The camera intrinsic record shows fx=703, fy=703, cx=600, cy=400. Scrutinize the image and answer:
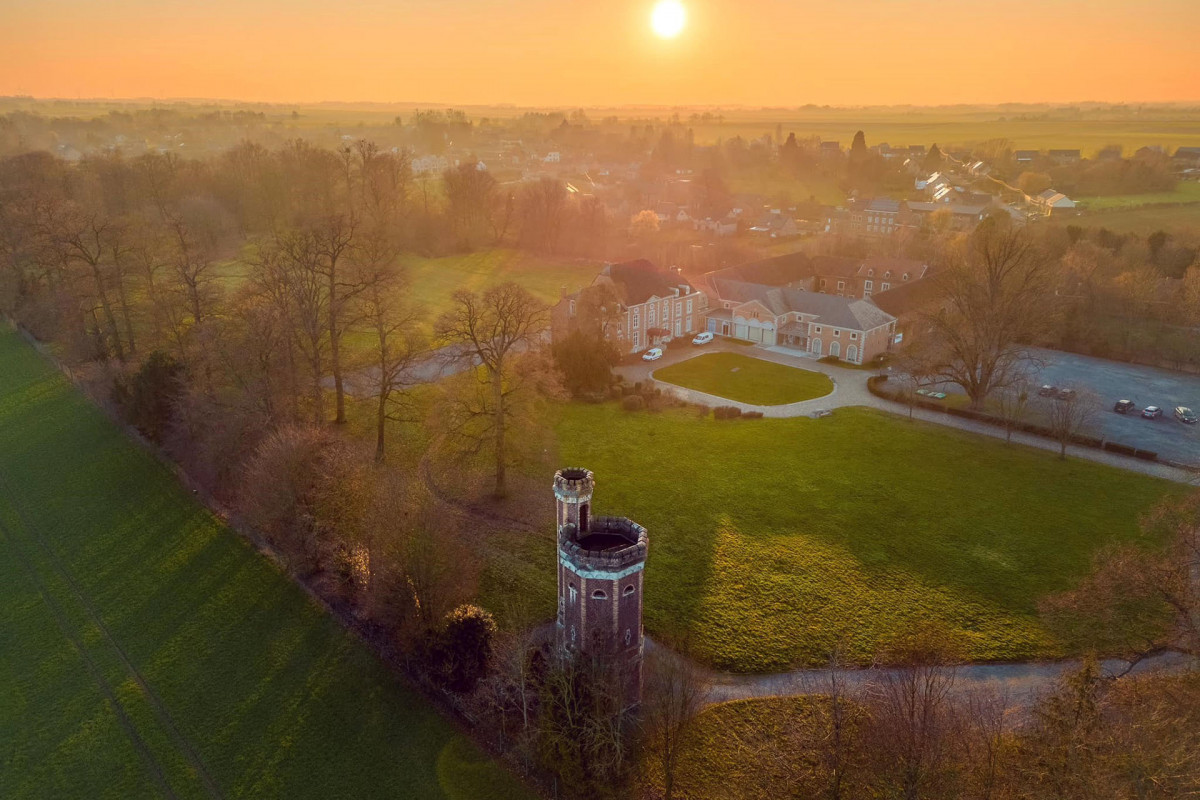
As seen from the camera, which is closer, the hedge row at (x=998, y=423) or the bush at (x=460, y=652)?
the bush at (x=460, y=652)

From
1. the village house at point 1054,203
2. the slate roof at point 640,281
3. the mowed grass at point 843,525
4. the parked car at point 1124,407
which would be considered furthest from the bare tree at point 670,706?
the village house at point 1054,203

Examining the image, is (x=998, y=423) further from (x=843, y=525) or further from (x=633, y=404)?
(x=633, y=404)

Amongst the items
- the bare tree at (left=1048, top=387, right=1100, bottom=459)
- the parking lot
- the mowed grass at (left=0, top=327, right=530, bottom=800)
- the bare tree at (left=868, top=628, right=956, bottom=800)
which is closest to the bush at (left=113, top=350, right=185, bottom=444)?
the mowed grass at (left=0, top=327, right=530, bottom=800)

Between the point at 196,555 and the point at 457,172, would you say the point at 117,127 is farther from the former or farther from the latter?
the point at 196,555

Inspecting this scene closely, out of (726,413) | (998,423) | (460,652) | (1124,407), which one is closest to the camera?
(460,652)

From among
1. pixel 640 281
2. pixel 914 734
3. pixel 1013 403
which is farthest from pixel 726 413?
pixel 914 734

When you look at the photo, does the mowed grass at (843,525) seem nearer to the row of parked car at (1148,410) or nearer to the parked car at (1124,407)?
the row of parked car at (1148,410)
